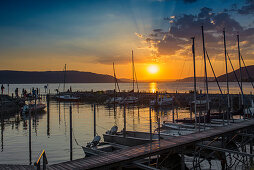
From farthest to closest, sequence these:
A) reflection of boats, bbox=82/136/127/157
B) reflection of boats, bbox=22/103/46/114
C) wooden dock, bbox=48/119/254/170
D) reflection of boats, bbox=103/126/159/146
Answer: reflection of boats, bbox=22/103/46/114
reflection of boats, bbox=103/126/159/146
reflection of boats, bbox=82/136/127/157
wooden dock, bbox=48/119/254/170

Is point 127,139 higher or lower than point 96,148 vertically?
higher

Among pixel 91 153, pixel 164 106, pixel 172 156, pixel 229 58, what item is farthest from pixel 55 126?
pixel 164 106

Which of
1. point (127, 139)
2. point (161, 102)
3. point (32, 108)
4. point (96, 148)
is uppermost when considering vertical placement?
point (161, 102)

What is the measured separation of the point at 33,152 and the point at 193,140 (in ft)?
49.7

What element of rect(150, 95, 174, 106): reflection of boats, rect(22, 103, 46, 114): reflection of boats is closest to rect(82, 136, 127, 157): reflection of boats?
rect(22, 103, 46, 114): reflection of boats

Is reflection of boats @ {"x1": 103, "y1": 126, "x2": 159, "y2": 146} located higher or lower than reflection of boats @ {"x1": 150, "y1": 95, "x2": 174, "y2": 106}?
lower

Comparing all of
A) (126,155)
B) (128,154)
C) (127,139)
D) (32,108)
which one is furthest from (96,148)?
(32,108)

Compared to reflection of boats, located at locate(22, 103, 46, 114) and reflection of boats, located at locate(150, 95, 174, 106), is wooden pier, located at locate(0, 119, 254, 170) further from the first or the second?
reflection of boats, located at locate(150, 95, 174, 106)

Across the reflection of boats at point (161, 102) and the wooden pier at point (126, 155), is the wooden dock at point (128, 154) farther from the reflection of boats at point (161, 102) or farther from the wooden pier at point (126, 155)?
the reflection of boats at point (161, 102)

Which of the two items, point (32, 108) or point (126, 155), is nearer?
point (126, 155)

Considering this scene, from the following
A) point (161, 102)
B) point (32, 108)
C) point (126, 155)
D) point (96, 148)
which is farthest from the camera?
point (161, 102)

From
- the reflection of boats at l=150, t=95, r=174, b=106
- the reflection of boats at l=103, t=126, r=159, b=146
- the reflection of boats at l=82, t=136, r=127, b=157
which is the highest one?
the reflection of boats at l=150, t=95, r=174, b=106

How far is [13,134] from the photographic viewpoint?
29.5 meters

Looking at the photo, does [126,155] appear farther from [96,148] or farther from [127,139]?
[127,139]
